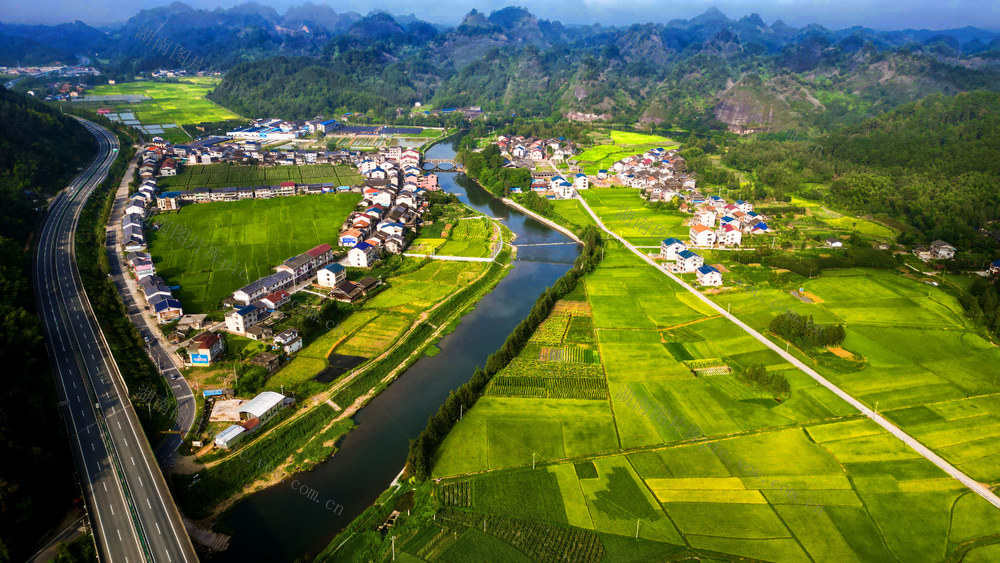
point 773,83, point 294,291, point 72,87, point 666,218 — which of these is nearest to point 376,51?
point 72,87

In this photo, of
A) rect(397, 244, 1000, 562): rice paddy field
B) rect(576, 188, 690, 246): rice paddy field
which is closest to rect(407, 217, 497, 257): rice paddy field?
rect(576, 188, 690, 246): rice paddy field

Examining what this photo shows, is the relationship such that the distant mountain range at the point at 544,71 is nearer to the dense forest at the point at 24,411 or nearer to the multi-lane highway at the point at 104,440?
the dense forest at the point at 24,411

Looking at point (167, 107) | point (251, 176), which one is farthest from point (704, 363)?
point (167, 107)

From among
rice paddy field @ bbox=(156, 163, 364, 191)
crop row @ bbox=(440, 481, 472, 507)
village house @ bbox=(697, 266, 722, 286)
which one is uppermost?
rice paddy field @ bbox=(156, 163, 364, 191)

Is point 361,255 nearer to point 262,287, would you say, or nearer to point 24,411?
point 262,287

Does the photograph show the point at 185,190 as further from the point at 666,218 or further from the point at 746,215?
the point at 746,215

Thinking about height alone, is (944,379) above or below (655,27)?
below

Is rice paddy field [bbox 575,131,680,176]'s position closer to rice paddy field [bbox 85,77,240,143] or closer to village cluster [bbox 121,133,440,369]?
village cluster [bbox 121,133,440,369]
